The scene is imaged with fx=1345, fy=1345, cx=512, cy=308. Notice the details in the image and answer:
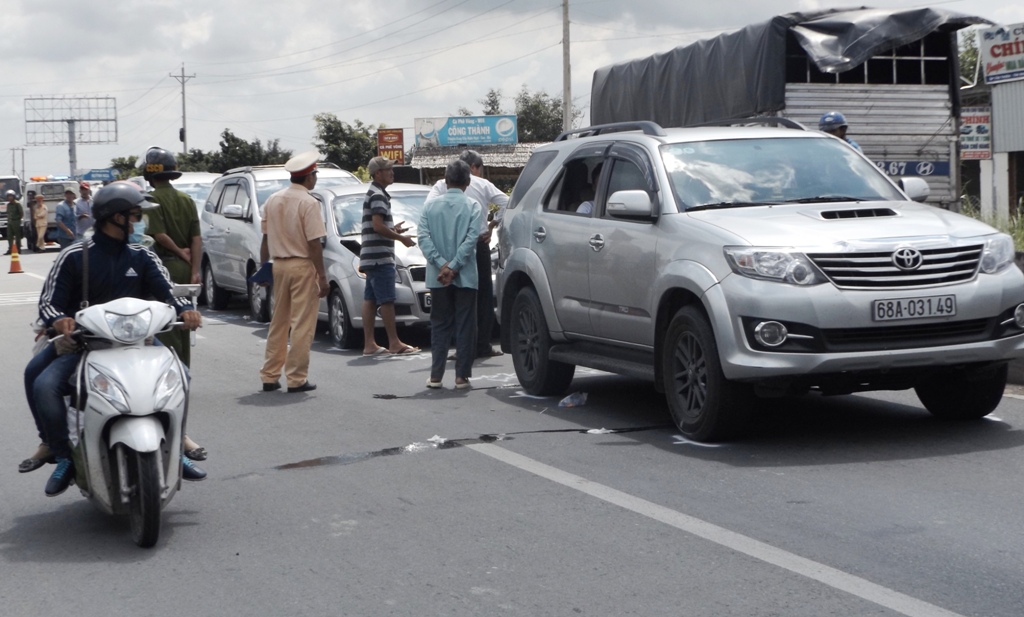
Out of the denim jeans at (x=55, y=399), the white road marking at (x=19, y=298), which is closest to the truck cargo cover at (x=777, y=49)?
the denim jeans at (x=55, y=399)

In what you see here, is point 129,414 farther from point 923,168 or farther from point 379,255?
A: point 923,168

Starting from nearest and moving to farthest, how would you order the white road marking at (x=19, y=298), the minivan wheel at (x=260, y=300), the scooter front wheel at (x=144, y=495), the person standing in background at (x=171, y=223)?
the scooter front wheel at (x=144, y=495) → the person standing in background at (x=171, y=223) → the minivan wheel at (x=260, y=300) → the white road marking at (x=19, y=298)

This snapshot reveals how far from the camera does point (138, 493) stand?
5.68 meters

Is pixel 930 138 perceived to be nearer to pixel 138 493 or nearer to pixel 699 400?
pixel 699 400

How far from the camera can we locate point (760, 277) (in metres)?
7.25

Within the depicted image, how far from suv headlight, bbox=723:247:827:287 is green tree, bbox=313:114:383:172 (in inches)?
2973

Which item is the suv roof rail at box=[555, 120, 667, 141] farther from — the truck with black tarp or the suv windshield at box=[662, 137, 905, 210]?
the truck with black tarp

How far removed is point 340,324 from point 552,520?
8110mm

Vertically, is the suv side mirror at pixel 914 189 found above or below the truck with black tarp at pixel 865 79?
below

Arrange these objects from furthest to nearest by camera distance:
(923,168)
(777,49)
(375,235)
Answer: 1. (923,168)
2. (777,49)
3. (375,235)

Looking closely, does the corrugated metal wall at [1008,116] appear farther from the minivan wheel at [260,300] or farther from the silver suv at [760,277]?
the silver suv at [760,277]

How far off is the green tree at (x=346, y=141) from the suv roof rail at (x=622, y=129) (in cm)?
7235

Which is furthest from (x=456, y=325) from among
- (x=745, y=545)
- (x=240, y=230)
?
(x=240, y=230)

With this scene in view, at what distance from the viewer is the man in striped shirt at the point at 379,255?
12.6 m
